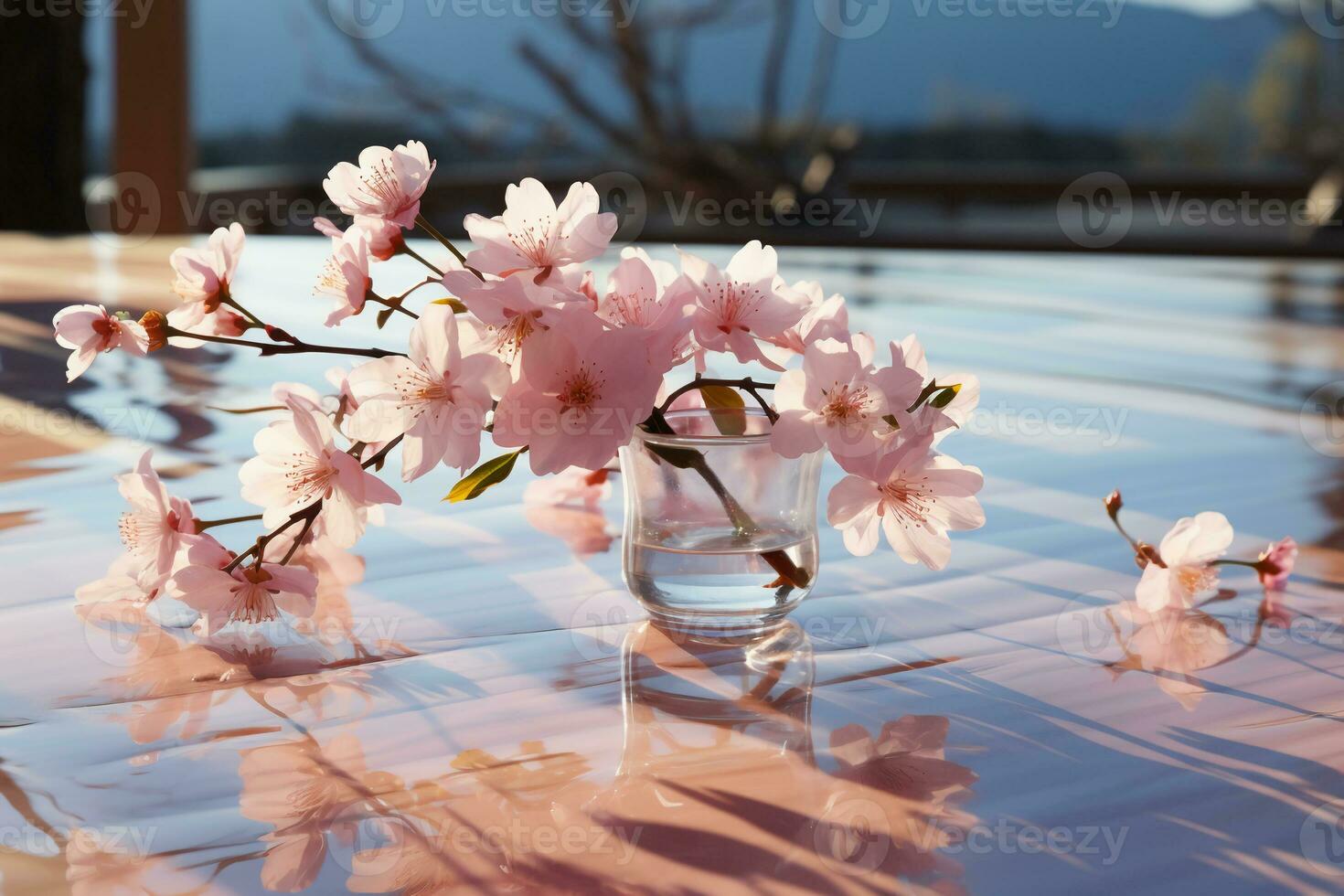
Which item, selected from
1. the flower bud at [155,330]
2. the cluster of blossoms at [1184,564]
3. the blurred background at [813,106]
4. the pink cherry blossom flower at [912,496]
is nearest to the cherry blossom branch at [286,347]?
the flower bud at [155,330]

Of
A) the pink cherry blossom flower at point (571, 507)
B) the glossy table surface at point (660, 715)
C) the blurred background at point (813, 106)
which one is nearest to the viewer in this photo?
the glossy table surface at point (660, 715)

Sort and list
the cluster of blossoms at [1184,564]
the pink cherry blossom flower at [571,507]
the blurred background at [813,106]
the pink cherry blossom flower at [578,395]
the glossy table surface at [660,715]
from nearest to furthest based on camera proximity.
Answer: the glossy table surface at [660,715] → the pink cherry blossom flower at [578,395] → the cluster of blossoms at [1184,564] → the pink cherry blossom flower at [571,507] → the blurred background at [813,106]

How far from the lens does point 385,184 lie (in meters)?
0.61

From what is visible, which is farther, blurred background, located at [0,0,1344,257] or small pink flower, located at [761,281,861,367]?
blurred background, located at [0,0,1344,257]

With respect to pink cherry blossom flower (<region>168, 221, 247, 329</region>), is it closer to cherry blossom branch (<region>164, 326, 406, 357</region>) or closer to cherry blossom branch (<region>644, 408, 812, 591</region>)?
cherry blossom branch (<region>164, 326, 406, 357</region>)

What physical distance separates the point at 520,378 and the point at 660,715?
0.51 ft

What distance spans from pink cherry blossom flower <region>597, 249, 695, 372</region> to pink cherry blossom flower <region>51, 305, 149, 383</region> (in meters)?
0.24

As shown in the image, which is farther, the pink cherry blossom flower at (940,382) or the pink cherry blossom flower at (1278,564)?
the pink cherry blossom flower at (1278,564)

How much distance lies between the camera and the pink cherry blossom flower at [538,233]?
1.89ft

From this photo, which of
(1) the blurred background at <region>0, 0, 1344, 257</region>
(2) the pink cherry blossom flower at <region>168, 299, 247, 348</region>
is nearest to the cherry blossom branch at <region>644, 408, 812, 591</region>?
(2) the pink cherry blossom flower at <region>168, 299, 247, 348</region>

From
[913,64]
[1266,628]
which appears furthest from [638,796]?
[913,64]

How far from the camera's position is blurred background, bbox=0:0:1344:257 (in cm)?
612

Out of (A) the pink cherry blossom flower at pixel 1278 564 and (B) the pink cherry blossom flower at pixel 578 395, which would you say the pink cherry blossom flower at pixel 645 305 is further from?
(A) the pink cherry blossom flower at pixel 1278 564

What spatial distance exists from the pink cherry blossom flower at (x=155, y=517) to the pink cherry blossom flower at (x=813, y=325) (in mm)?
287
